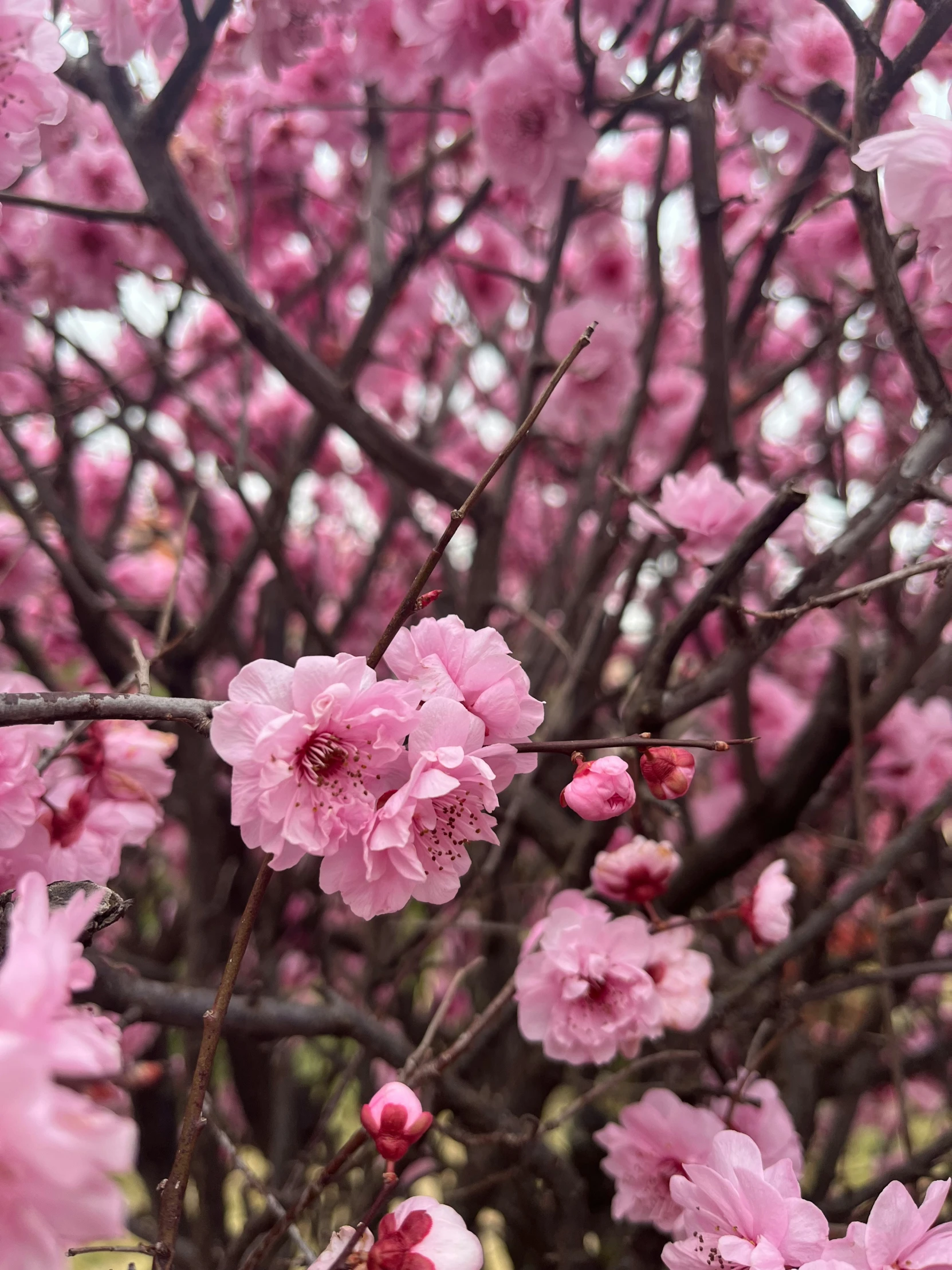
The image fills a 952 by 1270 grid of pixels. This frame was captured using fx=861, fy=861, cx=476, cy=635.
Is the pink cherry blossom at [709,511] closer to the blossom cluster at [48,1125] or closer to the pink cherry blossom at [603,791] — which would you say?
the pink cherry blossom at [603,791]

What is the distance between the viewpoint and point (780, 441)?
249cm

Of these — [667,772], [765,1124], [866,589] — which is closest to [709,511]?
[866,589]

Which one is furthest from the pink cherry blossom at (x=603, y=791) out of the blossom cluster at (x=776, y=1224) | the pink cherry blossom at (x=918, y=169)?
the pink cherry blossom at (x=918, y=169)

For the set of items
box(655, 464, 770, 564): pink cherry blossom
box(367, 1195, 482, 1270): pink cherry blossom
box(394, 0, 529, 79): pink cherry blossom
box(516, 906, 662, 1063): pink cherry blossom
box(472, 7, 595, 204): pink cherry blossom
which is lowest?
box(367, 1195, 482, 1270): pink cherry blossom

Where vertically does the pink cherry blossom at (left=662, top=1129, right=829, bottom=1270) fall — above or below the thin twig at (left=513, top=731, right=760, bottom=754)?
below

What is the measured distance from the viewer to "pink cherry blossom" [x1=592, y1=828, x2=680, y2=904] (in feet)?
2.61

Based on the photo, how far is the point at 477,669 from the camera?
59 centimetres

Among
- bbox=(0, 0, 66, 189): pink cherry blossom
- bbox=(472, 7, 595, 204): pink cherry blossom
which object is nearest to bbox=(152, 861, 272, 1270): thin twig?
bbox=(0, 0, 66, 189): pink cherry blossom

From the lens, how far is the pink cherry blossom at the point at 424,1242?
0.53m

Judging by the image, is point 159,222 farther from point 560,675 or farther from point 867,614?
point 867,614

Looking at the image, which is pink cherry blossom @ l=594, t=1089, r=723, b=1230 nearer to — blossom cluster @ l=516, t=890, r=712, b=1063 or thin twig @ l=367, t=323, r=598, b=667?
blossom cluster @ l=516, t=890, r=712, b=1063

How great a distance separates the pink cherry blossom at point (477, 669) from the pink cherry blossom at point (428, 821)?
19mm

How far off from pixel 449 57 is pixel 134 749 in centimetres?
103

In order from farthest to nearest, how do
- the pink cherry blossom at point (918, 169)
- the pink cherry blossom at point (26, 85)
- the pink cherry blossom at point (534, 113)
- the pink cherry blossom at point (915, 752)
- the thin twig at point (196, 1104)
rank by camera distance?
the pink cherry blossom at point (915, 752) < the pink cherry blossom at point (534, 113) < the pink cherry blossom at point (26, 85) < the pink cherry blossom at point (918, 169) < the thin twig at point (196, 1104)
